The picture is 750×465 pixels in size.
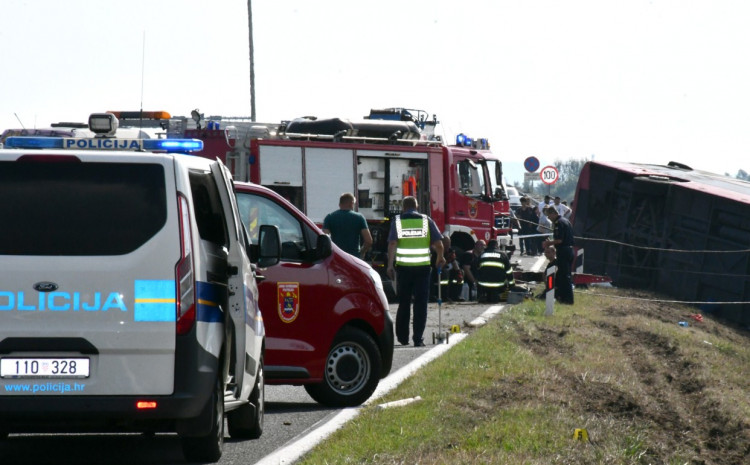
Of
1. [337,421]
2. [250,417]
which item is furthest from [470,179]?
[250,417]

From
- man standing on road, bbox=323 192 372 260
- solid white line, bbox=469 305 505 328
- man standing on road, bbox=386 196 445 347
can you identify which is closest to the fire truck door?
solid white line, bbox=469 305 505 328

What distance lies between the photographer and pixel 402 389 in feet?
38.7

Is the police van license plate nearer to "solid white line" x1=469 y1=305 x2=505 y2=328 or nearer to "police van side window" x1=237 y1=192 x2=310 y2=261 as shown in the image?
"police van side window" x1=237 y1=192 x2=310 y2=261

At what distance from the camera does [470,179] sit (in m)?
27.6

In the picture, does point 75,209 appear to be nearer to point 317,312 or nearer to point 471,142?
point 317,312

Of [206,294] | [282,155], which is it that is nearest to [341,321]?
[206,294]

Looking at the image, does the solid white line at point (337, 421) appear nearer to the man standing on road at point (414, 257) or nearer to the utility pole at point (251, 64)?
the man standing on road at point (414, 257)

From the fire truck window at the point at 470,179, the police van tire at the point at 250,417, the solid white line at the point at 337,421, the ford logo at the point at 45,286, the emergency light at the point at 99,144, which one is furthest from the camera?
the fire truck window at the point at 470,179

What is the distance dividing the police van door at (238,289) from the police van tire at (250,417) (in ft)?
1.68

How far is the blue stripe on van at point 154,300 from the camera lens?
7113mm

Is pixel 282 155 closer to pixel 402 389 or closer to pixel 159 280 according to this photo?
pixel 402 389

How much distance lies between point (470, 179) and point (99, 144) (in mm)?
20257

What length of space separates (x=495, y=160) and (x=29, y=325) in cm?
2140

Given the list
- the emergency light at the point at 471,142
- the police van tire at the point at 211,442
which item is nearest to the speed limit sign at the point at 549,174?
the emergency light at the point at 471,142
